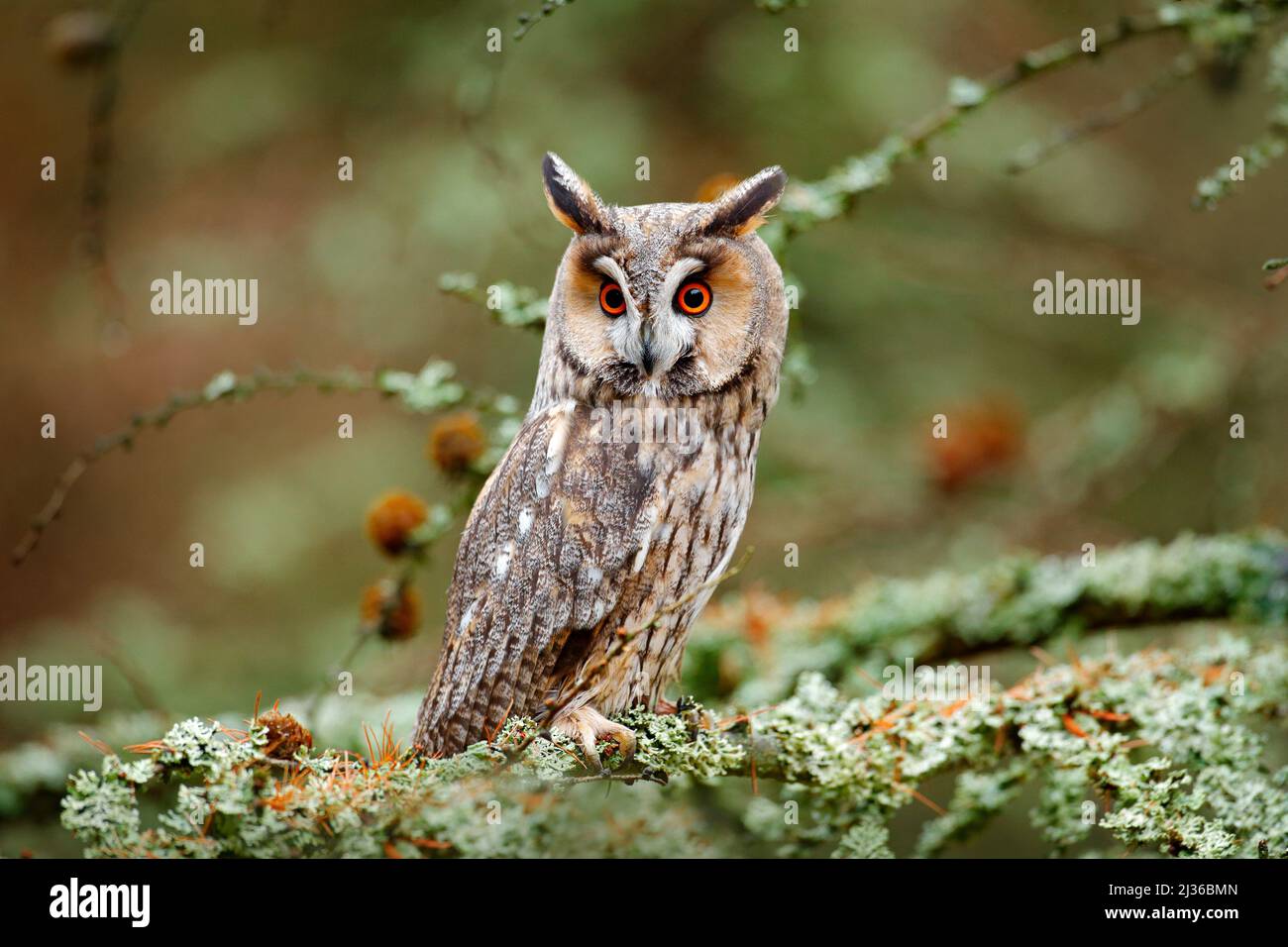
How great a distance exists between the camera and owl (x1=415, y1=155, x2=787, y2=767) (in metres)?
2.10

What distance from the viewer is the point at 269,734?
5.88ft

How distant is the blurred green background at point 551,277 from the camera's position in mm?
3533

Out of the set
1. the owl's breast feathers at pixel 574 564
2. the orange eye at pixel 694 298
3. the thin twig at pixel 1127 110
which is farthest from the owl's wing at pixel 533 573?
the thin twig at pixel 1127 110

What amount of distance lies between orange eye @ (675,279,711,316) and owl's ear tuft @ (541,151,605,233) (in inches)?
7.6

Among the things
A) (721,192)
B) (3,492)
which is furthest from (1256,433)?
(3,492)

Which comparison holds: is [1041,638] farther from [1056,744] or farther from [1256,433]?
[1256,433]

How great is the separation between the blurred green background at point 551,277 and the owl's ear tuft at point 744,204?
940 mm

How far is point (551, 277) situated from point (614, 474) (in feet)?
7.11

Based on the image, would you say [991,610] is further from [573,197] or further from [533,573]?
[573,197]

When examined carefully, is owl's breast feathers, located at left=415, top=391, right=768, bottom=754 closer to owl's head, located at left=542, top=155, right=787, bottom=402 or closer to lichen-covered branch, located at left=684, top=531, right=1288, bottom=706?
owl's head, located at left=542, top=155, right=787, bottom=402

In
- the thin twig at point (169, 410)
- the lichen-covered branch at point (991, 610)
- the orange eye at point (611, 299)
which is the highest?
the orange eye at point (611, 299)

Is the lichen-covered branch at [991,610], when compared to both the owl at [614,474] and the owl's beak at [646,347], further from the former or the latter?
the owl's beak at [646,347]

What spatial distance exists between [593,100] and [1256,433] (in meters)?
2.37

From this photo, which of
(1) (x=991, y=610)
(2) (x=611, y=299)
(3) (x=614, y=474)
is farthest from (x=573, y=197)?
(1) (x=991, y=610)
